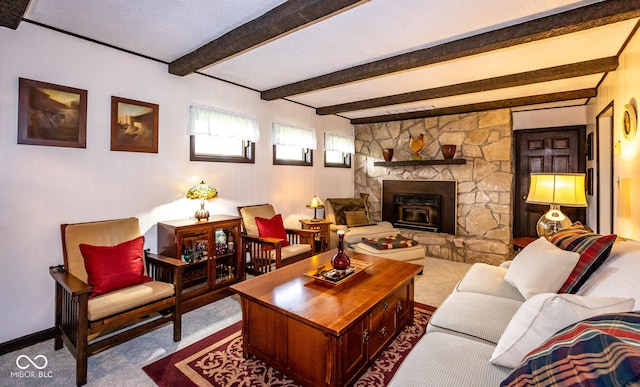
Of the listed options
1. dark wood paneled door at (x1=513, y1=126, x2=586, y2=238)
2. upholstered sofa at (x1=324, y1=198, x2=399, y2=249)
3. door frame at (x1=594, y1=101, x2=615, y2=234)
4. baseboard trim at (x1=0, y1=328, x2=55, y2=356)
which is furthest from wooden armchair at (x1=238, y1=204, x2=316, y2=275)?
dark wood paneled door at (x1=513, y1=126, x2=586, y2=238)

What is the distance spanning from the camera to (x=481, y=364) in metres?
1.33

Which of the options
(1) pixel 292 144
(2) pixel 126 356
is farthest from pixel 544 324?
Answer: (1) pixel 292 144

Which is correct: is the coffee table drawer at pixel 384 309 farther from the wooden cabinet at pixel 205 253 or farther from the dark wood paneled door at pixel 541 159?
the dark wood paneled door at pixel 541 159

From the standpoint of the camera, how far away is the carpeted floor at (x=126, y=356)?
76.2 inches

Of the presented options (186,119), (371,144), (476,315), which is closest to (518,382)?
(476,315)

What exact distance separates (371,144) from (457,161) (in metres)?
1.74

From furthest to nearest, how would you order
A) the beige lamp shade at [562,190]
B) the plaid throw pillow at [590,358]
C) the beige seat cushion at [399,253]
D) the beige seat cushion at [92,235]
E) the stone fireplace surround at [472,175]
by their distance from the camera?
the stone fireplace surround at [472,175], the beige seat cushion at [399,253], the beige lamp shade at [562,190], the beige seat cushion at [92,235], the plaid throw pillow at [590,358]

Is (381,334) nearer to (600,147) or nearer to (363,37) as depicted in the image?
(363,37)

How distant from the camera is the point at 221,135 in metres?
3.59

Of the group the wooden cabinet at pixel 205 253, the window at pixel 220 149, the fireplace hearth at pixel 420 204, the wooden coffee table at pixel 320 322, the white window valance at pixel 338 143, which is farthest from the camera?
the white window valance at pixel 338 143

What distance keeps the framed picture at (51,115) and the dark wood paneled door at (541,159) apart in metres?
6.12

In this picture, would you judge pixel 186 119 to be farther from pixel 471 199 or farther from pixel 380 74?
pixel 471 199

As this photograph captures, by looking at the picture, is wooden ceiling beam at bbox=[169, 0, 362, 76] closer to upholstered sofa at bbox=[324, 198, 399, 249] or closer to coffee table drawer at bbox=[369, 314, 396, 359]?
coffee table drawer at bbox=[369, 314, 396, 359]

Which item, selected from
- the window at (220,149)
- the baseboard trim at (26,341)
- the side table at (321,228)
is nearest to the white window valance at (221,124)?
the window at (220,149)
